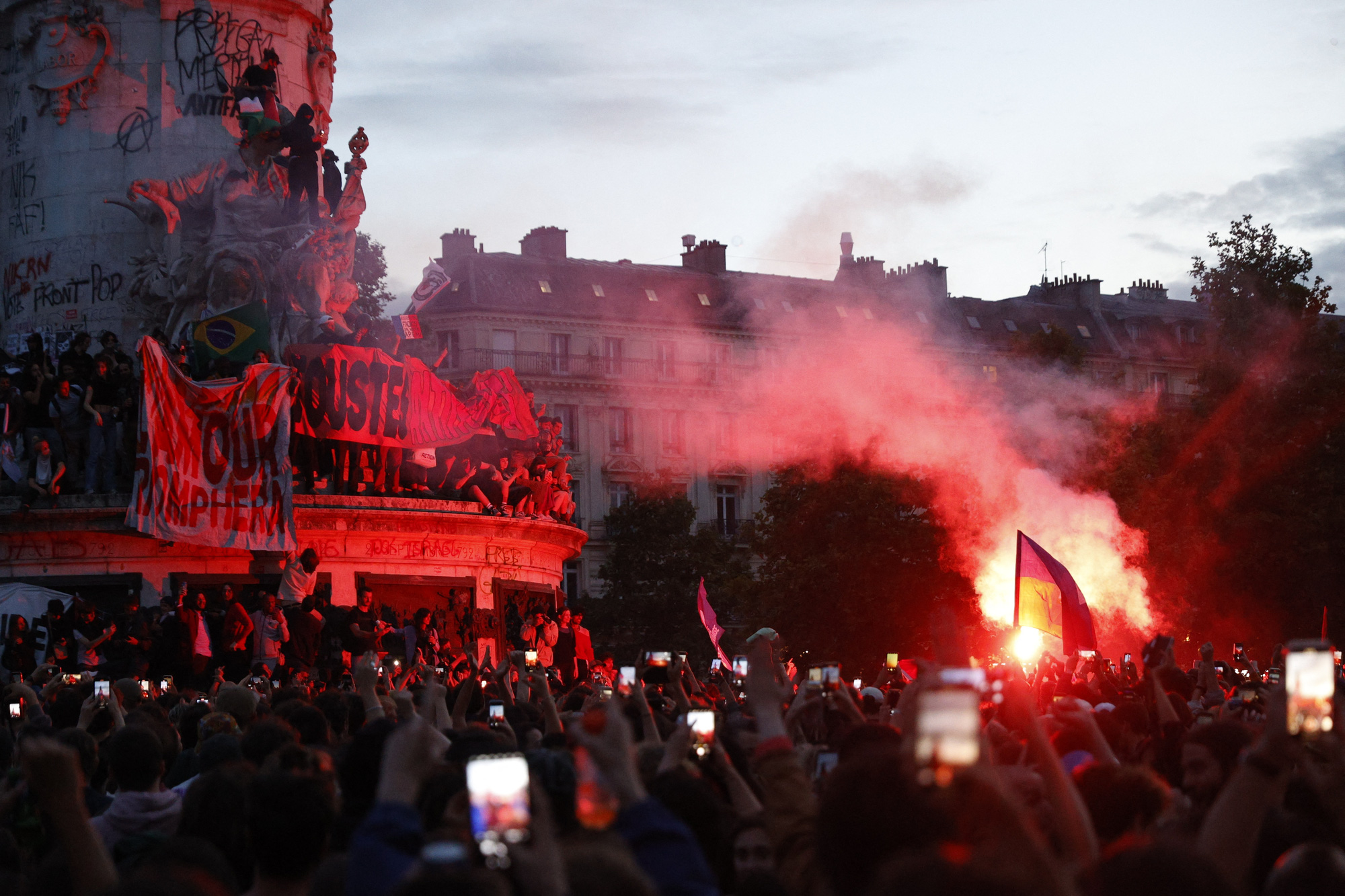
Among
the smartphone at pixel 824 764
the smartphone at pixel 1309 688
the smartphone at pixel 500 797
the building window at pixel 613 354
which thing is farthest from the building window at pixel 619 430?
the smartphone at pixel 500 797

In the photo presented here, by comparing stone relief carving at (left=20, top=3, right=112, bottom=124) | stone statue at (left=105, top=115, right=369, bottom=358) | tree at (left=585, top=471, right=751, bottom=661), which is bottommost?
tree at (left=585, top=471, right=751, bottom=661)

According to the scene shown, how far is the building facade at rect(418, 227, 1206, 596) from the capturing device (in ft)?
236

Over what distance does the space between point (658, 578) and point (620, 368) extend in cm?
989

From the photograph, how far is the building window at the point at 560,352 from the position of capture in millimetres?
72625

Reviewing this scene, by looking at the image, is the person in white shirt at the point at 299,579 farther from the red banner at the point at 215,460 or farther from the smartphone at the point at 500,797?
the smartphone at the point at 500,797

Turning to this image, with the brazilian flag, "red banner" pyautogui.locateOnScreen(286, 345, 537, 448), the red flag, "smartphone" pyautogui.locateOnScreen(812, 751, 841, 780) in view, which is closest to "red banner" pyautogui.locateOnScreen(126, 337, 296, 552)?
"red banner" pyautogui.locateOnScreen(286, 345, 537, 448)

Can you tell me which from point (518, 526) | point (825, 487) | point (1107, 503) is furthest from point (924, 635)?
point (518, 526)

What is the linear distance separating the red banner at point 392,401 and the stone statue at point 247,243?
1.01 m

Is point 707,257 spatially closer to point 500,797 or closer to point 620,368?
point 620,368

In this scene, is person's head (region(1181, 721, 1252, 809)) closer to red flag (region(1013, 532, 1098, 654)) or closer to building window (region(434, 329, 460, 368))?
red flag (region(1013, 532, 1098, 654))

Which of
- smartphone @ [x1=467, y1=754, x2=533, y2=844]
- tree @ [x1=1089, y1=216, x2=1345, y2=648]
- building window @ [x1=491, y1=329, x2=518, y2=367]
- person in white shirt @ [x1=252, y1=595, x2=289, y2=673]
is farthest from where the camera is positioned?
building window @ [x1=491, y1=329, x2=518, y2=367]

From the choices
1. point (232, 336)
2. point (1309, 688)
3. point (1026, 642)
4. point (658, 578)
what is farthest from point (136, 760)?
point (658, 578)

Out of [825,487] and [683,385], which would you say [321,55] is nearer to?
[825,487]

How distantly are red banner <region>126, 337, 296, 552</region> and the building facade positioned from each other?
3979cm
